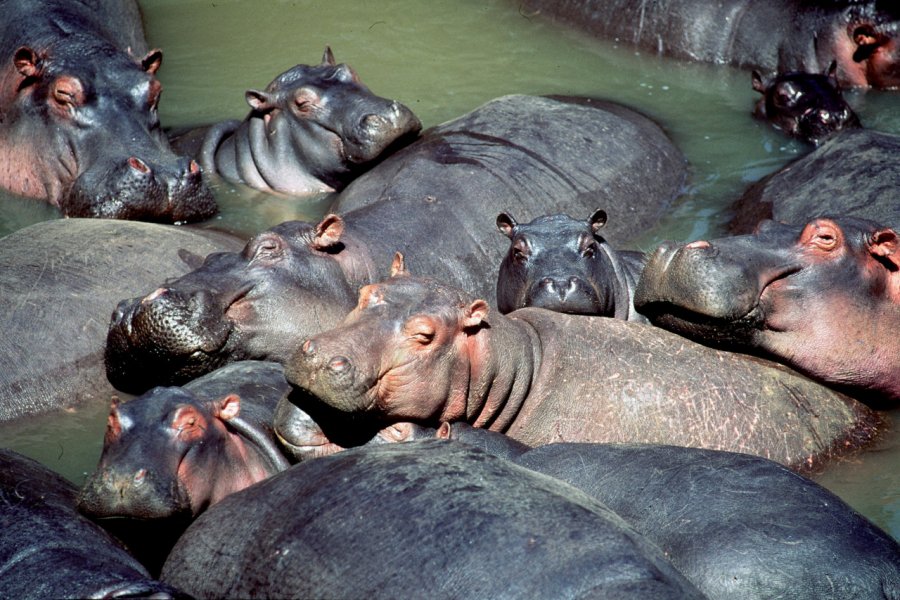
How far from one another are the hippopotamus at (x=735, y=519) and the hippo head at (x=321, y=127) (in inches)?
132

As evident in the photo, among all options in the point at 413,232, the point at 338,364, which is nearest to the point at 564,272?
the point at 413,232

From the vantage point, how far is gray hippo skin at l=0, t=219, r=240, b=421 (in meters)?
5.80

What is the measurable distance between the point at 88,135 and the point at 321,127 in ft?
4.58

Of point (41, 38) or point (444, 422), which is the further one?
point (41, 38)

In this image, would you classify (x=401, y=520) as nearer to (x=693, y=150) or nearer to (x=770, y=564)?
(x=770, y=564)

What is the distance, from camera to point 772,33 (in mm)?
9719

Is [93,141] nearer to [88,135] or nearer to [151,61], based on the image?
[88,135]

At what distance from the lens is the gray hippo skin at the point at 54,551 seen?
11.7ft

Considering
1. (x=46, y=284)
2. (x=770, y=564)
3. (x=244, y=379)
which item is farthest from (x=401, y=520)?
(x=46, y=284)

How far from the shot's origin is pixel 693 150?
8.85 metres

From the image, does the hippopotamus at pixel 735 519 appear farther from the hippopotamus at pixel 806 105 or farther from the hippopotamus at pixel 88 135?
the hippopotamus at pixel 806 105

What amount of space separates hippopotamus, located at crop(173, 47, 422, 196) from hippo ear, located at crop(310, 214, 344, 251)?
158 cm

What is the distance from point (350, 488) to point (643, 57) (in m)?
7.06

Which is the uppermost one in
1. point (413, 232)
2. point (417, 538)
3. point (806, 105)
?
point (417, 538)
